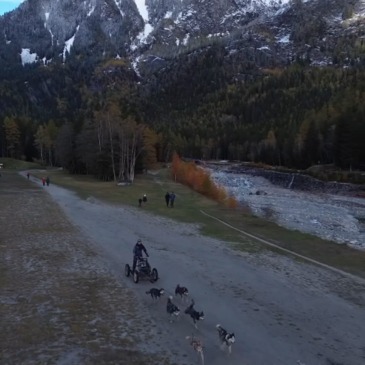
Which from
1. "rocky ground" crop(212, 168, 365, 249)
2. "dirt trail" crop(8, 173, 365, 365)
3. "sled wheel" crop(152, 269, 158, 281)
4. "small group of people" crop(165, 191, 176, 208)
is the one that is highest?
"small group of people" crop(165, 191, 176, 208)

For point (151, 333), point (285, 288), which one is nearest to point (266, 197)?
point (285, 288)

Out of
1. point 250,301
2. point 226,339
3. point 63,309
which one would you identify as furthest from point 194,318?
point 63,309

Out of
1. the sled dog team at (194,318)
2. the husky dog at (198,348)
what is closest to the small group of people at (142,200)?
the sled dog team at (194,318)

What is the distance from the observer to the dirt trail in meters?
15.2

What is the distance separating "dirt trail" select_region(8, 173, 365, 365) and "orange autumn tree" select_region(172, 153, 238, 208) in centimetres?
2874

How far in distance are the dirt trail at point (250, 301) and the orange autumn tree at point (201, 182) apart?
2874 cm

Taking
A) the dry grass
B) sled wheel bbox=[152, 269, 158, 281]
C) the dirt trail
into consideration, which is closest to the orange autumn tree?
the dirt trail

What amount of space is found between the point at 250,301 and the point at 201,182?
193 ft

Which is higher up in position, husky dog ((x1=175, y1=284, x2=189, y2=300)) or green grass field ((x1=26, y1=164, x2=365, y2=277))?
husky dog ((x1=175, y1=284, x2=189, y2=300))

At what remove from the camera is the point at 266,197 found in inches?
2997

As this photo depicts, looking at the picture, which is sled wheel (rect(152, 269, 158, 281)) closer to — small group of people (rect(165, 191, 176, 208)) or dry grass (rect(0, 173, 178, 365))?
dry grass (rect(0, 173, 178, 365))

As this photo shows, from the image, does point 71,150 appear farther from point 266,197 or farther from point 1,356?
point 1,356

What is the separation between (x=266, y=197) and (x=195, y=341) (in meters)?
63.4

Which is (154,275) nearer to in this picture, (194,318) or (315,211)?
(194,318)
